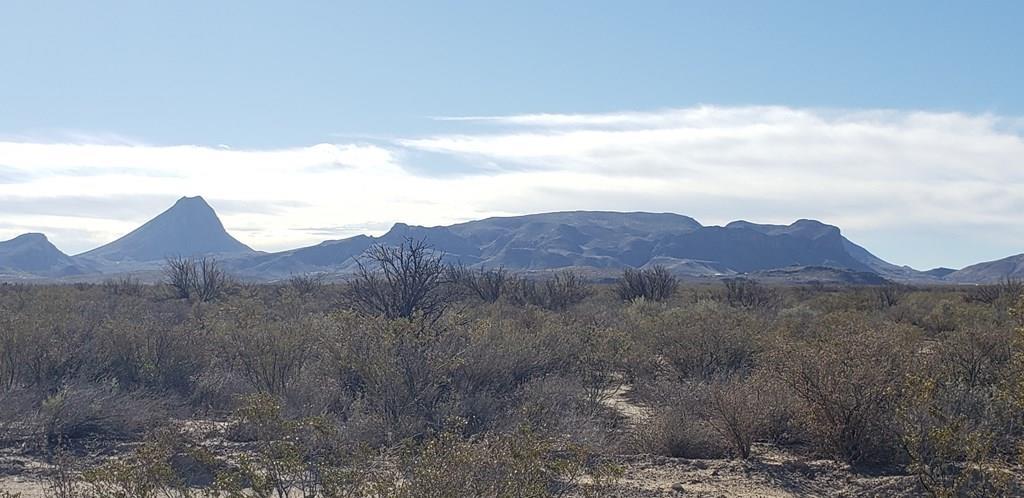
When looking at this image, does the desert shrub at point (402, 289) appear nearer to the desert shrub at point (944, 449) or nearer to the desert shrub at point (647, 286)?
the desert shrub at point (944, 449)

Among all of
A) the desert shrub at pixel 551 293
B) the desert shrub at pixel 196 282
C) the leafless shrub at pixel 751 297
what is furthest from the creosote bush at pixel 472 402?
the desert shrub at pixel 196 282

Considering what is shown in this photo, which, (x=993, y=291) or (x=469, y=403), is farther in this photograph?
(x=993, y=291)

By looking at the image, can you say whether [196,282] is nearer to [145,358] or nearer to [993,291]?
[145,358]

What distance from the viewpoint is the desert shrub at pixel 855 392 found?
10.1 meters

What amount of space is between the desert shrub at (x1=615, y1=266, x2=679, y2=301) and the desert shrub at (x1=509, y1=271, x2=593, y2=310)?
1372 millimetres

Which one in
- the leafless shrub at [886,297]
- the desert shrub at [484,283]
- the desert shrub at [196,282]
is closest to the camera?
the desert shrub at [484,283]

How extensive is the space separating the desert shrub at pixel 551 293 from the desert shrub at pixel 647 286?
137 centimetres

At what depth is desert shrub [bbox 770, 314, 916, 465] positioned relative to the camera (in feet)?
33.1

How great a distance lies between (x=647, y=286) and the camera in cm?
3497

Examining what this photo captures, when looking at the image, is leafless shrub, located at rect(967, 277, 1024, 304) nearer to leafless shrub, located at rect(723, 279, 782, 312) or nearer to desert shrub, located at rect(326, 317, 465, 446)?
leafless shrub, located at rect(723, 279, 782, 312)

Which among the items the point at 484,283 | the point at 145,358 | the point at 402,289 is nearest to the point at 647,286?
the point at 484,283

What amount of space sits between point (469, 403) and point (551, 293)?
21.1 meters

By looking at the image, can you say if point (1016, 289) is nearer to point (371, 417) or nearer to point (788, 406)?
point (788, 406)

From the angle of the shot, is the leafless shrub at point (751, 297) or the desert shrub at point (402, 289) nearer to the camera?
the desert shrub at point (402, 289)
